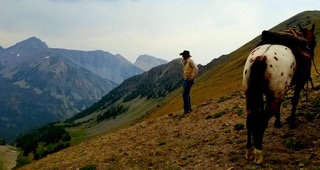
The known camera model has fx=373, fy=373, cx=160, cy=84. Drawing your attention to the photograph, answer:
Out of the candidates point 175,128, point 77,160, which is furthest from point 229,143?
point 77,160

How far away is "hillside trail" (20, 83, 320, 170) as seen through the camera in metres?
13.5

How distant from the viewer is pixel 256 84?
40.3 ft

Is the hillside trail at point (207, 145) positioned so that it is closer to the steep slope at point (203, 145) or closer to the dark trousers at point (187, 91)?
the steep slope at point (203, 145)

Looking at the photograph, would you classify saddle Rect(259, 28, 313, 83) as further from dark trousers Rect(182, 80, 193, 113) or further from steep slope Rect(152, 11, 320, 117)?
steep slope Rect(152, 11, 320, 117)

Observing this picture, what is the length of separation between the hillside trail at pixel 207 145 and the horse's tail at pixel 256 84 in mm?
2109

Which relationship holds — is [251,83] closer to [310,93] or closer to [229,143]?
[229,143]

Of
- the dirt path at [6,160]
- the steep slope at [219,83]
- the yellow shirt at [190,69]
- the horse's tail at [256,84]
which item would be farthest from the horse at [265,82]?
the dirt path at [6,160]

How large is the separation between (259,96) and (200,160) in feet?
13.5

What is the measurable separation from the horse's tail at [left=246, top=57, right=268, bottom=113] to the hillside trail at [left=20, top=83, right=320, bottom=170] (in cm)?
211

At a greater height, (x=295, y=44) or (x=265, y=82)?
(x=295, y=44)

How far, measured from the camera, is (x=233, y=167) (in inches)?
518

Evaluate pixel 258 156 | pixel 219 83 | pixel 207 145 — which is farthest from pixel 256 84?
pixel 219 83

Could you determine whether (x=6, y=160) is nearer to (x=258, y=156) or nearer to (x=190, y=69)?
(x=190, y=69)

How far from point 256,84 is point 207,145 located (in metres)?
5.38
